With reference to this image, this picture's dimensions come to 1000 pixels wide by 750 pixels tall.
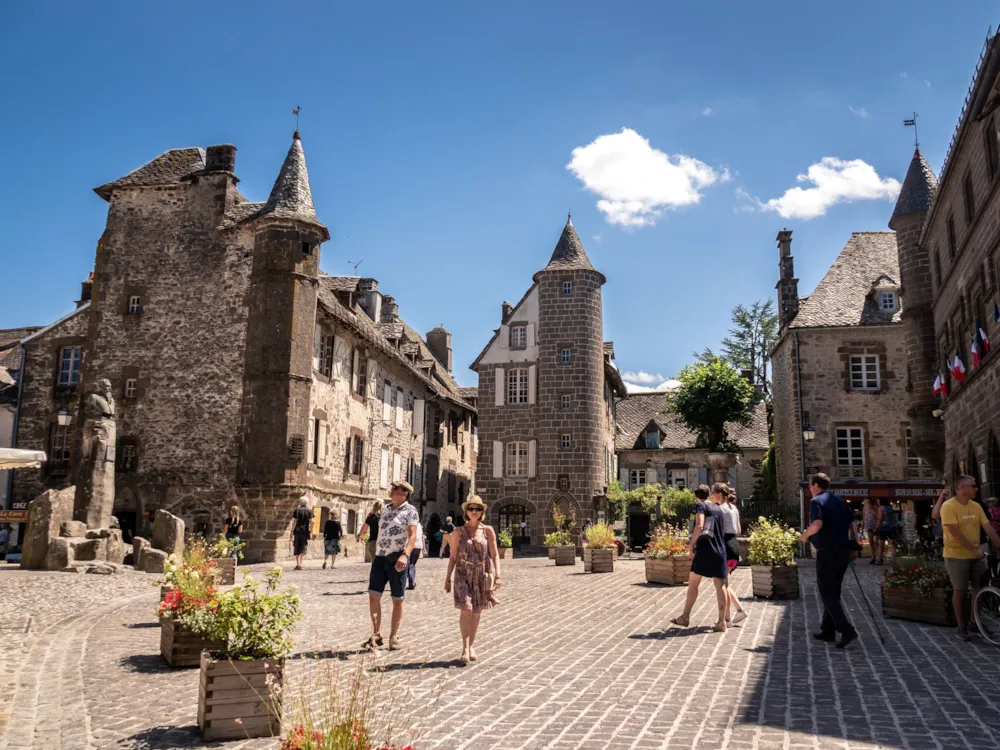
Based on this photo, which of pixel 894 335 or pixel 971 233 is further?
pixel 894 335

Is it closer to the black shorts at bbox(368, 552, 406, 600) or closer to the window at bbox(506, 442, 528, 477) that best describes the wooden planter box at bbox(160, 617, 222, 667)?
the black shorts at bbox(368, 552, 406, 600)

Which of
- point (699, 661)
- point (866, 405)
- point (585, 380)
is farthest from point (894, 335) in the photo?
point (699, 661)

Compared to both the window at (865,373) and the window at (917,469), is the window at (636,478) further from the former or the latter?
the window at (917,469)

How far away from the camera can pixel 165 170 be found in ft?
89.9

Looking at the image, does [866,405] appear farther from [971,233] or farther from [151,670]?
[151,670]

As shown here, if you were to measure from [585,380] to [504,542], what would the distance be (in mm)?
10548

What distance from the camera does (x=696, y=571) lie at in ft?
31.4

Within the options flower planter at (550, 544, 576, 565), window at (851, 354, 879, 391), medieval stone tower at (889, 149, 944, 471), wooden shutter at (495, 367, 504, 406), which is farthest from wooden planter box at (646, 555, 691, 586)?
wooden shutter at (495, 367, 504, 406)

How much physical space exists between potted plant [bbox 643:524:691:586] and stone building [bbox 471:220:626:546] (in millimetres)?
18098

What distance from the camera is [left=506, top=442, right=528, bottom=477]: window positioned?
35.0 metres

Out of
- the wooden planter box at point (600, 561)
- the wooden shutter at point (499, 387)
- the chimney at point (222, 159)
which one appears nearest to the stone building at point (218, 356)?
the chimney at point (222, 159)

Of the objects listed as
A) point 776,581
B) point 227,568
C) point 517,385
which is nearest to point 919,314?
point 776,581

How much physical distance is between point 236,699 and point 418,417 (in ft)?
106

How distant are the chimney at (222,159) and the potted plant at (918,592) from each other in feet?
74.9
